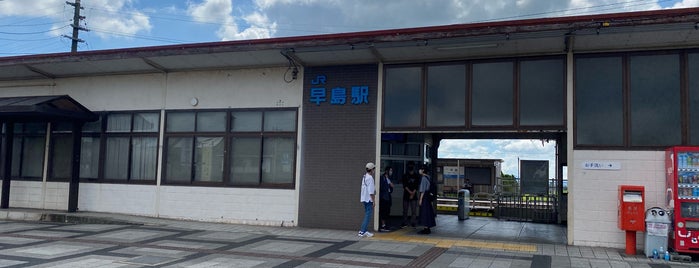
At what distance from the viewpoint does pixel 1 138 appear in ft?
51.6

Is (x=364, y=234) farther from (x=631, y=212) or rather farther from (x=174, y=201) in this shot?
(x=174, y=201)

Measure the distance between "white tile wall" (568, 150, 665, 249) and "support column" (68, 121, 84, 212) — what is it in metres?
12.4

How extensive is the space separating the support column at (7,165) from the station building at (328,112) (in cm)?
4

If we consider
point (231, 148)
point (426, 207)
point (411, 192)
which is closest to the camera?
point (426, 207)

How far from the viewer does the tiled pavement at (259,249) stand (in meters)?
8.52

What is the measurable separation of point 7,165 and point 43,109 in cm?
279

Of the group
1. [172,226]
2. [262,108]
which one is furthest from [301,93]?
[172,226]

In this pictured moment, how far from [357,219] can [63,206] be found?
854 cm

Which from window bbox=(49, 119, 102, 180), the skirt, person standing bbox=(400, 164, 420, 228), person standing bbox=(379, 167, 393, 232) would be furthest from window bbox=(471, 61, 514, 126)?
window bbox=(49, 119, 102, 180)

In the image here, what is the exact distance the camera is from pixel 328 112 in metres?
12.6

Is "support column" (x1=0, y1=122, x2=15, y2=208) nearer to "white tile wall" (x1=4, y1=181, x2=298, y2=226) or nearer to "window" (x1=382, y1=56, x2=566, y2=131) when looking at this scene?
"white tile wall" (x1=4, y1=181, x2=298, y2=226)

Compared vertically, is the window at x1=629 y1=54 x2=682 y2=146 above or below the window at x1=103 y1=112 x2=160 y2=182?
above

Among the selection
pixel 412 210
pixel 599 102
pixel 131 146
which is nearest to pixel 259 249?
pixel 412 210

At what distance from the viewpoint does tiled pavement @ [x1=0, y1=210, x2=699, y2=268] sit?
27.9 feet
